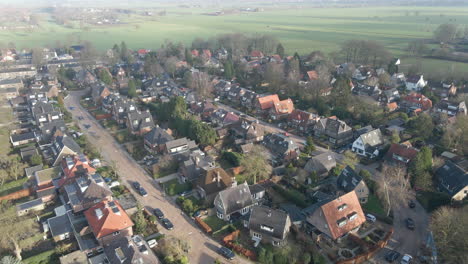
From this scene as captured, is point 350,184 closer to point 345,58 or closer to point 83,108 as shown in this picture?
point 83,108

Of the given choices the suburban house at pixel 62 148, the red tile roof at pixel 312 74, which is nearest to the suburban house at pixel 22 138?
the suburban house at pixel 62 148

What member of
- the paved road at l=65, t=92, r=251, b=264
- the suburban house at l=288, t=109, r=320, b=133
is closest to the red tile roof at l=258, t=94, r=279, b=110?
the suburban house at l=288, t=109, r=320, b=133

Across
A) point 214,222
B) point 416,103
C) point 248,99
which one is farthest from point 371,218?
point 416,103

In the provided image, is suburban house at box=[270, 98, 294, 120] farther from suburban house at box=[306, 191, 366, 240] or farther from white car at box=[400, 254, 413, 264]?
white car at box=[400, 254, 413, 264]

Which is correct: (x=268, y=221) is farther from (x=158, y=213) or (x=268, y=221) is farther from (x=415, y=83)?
(x=415, y=83)

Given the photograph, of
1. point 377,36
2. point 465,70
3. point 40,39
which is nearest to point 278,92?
point 465,70
